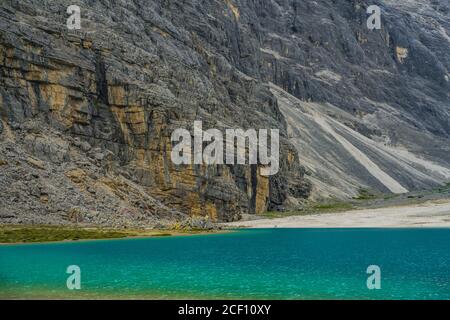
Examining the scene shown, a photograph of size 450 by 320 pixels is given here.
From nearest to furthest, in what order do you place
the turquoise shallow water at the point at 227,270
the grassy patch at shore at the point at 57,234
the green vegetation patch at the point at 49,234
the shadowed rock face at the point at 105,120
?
the turquoise shallow water at the point at 227,270
the green vegetation patch at the point at 49,234
the grassy patch at shore at the point at 57,234
the shadowed rock face at the point at 105,120

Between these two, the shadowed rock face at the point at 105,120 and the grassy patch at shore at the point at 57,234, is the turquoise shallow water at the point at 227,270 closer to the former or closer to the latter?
the grassy patch at shore at the point at 57,234

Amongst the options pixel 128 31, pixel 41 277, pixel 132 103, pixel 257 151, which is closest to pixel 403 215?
pixel 257 151

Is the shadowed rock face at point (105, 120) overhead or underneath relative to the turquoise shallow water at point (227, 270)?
overhead

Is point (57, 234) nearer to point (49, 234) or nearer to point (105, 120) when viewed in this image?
point (49, 234)

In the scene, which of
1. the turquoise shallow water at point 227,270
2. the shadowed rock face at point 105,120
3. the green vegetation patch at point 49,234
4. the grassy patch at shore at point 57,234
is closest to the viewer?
the turquoise shallow water at point 227,270

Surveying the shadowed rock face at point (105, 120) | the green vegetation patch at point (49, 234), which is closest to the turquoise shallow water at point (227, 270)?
the green vegetation patch at point (49, 234)

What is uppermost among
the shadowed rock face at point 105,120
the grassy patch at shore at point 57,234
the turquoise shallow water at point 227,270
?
the shadowed rock face at point 105,120

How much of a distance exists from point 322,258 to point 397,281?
13705 millimetres

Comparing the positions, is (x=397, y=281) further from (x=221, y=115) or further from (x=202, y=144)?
(x=221, y=115)

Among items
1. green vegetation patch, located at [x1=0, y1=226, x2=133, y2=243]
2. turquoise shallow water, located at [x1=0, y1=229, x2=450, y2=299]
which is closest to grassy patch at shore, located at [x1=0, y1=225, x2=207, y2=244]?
green vegetation patch, located at [x1=0, y1=226, x2=133, y2=243]

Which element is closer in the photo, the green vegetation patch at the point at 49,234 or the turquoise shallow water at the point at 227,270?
the turquoise shallow water at the point at 227,270

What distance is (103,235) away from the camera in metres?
74.7

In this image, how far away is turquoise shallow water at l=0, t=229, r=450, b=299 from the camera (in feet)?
109

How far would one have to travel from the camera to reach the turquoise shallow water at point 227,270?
33.2 meters
